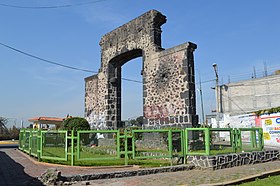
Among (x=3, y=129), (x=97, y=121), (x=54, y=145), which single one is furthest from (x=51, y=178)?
(x=3, y=129)

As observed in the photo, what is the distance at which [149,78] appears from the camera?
14.3 m

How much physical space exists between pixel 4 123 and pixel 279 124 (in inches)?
1189

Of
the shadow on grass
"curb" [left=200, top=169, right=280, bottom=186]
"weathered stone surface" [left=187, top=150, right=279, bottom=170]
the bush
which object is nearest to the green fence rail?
"weathered stone surface" [left=187, top=150, right=279, bottom=170]

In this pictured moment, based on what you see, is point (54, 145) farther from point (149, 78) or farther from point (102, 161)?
point (149, 78)

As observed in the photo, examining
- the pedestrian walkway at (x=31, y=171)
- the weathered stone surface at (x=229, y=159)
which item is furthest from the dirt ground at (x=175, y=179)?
the pedestrian walkway at (x=31, y=171)

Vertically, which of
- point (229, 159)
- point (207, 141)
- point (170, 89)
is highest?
point (170, 89)

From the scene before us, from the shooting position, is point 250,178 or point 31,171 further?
point 31,171

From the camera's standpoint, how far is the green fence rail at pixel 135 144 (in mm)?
8680

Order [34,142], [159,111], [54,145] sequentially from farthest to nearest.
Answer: [159,111] → [34,142] → [54,145]

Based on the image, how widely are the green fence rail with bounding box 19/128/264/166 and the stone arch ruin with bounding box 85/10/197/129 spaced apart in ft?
7.14

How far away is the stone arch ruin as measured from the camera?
12406 millimetres

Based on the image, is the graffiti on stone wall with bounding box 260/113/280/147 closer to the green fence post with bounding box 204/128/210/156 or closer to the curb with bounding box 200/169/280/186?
the green fence post with bounding box 204/128/210/156

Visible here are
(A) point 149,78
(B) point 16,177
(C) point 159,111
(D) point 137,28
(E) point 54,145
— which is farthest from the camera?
(D) point 137,28

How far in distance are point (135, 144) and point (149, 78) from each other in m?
5.40
